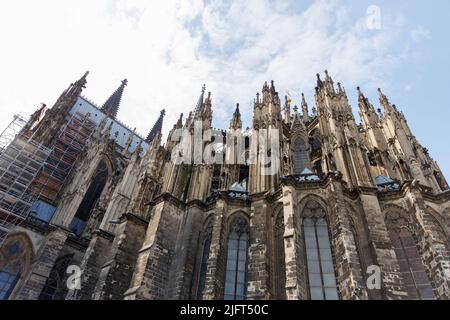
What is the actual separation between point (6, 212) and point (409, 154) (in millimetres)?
24308

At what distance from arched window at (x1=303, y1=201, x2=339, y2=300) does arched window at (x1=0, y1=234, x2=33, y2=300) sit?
55.8ft

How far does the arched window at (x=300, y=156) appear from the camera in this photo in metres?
19.1

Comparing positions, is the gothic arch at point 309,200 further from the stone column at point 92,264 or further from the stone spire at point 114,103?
the stone spire at point 114,103

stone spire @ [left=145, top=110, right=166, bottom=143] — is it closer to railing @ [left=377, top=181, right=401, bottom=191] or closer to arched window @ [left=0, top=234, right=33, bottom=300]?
arched window @ [left=0, top=234, right=33, bottom=300]

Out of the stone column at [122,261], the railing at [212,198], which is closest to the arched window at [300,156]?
the railing at [212,198]

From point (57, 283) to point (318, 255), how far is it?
1653 centimetres

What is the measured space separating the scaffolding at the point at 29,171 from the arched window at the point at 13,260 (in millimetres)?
883

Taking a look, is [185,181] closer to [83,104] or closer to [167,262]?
[167,262]

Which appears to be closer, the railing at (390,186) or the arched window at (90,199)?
the railing at (390,186)

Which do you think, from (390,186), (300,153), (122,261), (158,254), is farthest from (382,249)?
(122,261)

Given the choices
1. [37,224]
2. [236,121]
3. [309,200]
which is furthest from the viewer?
[236,121]

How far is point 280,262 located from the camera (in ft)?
43.6

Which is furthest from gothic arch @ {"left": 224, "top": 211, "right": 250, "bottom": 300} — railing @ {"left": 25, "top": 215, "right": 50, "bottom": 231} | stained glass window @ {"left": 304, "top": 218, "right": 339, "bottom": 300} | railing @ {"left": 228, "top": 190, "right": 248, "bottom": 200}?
railing @ {"left": 25, "top": 215, "right": 50, "bottom": 231}

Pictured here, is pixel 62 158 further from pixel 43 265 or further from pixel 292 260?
pixel 292 260
